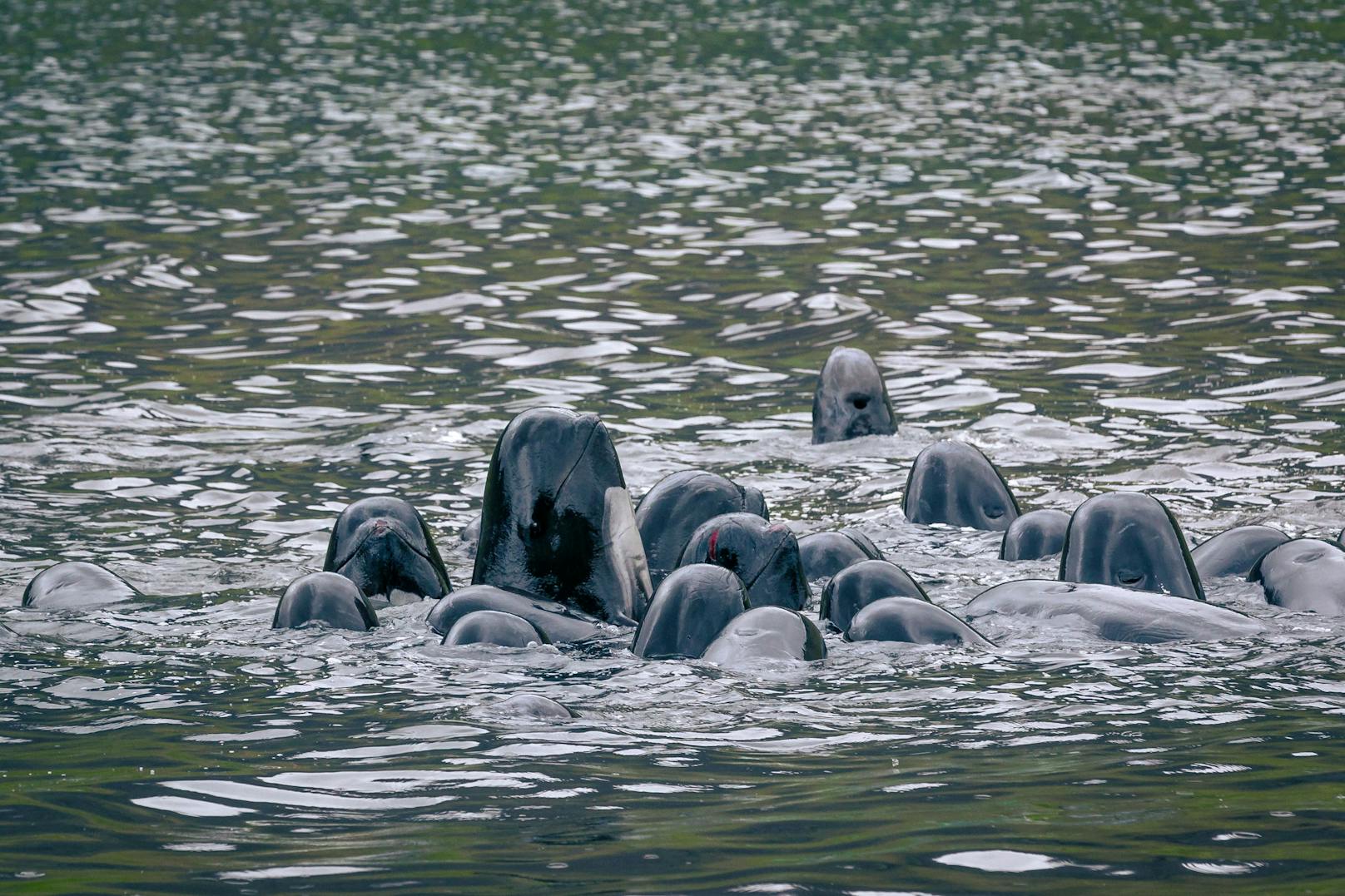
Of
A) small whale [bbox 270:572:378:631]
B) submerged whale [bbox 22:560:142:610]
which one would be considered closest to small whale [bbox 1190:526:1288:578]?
small whale [bbox 270:572:378:631]

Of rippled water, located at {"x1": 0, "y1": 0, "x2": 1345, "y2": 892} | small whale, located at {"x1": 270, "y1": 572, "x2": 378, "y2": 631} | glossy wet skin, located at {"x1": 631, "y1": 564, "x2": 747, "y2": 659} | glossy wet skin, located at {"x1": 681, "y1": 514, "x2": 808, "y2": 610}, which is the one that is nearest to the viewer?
rippled water, located at {"x1": 0, "y1": 0, "x2": 1345, "y2": 892}

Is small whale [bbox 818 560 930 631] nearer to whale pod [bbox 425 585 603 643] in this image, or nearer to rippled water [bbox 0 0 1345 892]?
rippled water [bbox 0 0 1345 892]

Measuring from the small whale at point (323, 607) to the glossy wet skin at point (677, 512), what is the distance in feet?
4.62

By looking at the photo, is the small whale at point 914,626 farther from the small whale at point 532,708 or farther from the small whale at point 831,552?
the small whale at point 532,708

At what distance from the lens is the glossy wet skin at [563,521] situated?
677cm

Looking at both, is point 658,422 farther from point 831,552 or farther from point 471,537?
point 831,552

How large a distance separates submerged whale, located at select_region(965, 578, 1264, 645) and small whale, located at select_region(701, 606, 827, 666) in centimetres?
87

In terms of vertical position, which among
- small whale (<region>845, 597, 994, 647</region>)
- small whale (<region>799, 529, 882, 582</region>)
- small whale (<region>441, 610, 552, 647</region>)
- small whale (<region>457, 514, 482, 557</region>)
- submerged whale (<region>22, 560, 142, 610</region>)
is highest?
small whale (<region>845, 597, 994, 647</region>)

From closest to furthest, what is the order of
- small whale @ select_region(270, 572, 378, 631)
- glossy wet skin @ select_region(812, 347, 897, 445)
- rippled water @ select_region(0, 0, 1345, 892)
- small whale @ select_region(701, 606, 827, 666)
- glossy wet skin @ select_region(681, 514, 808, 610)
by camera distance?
rippled water @ select_region(0, 0, 1345, 892)
small whale @ select_region(701, 606, 827, 666)
small whale @ select_region(270, 572, 378, 631)
glossy wet skin @ select_region(681, 514, 808, 610)
glossy wet skin @ select_region(812, 347, 897, 445)

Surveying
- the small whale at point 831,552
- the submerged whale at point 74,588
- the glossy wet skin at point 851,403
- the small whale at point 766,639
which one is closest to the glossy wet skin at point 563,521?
the small whale at point 831,552

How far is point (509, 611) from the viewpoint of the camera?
254 inches

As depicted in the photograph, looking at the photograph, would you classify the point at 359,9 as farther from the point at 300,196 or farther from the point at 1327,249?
the point at 1327,249

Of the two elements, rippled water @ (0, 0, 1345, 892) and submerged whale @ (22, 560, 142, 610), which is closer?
rippled water @ (0, 0, 1345, 892)

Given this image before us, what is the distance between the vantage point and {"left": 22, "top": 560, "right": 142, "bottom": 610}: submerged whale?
698 cm
